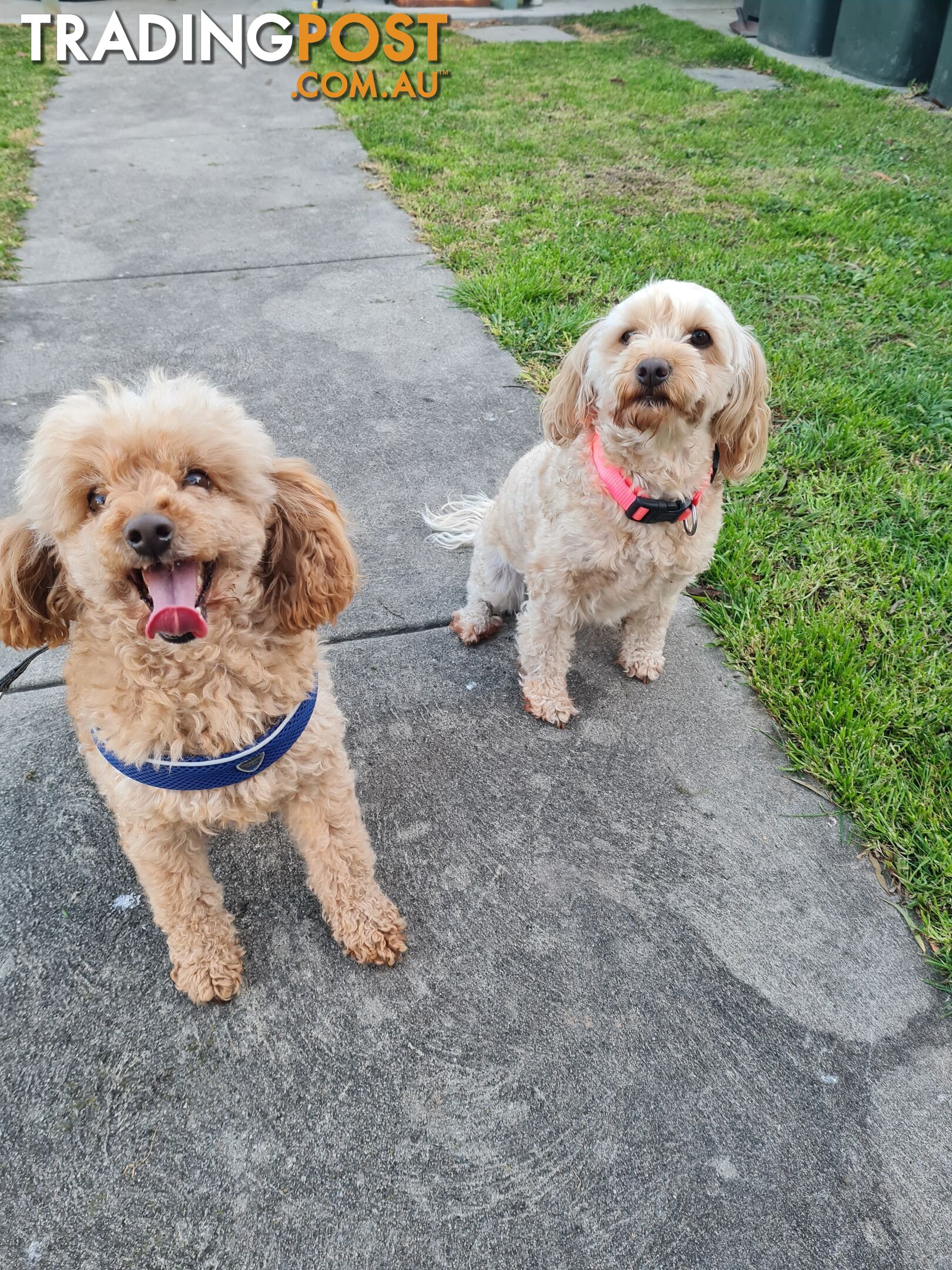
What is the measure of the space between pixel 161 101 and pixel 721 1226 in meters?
12.9

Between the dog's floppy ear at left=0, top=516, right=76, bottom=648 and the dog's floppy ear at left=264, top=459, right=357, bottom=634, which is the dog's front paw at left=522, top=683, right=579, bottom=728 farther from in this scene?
the dog's floppy ear at left=0, top=516, right=76, bottom=648

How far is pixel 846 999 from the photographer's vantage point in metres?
2.26

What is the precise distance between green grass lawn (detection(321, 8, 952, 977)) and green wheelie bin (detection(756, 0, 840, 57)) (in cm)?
74

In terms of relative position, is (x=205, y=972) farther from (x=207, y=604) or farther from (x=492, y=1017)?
(x=207, y=604)

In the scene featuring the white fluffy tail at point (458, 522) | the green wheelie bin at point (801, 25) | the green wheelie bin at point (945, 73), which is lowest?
the white fluffy tail at point (458, 522)

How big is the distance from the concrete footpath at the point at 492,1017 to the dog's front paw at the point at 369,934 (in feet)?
0.22

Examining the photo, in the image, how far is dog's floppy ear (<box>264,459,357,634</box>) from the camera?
6.42 feet

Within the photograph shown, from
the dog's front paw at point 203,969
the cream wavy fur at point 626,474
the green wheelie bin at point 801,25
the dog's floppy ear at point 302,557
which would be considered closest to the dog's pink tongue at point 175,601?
the dog's floppy ear at point 302,557

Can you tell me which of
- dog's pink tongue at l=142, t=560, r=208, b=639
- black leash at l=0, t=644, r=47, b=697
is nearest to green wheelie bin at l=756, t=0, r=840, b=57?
black leash at l=0, t=644, r=47, b=697

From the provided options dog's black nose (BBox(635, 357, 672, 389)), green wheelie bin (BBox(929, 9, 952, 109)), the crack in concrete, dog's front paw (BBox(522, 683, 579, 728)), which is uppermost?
green wheelie bin (BBox(929, 9, 952, 109))

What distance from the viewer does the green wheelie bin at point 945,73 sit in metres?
9.04

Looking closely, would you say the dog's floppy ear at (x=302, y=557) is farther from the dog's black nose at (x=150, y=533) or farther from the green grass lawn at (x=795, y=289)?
the green grass lawn at (x=795, y=289)

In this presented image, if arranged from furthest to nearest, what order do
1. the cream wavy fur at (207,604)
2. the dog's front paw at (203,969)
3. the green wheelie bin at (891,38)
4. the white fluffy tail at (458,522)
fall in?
the green wheelie bin at (891,38)
the white fluffy tail at (458,522)
the dog's front paw at (203,969)
the cream wavy fur at (207,604)

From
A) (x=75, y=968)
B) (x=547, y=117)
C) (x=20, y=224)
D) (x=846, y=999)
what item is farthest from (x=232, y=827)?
(x=547, y=117)
